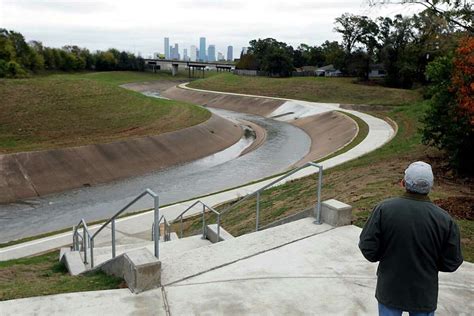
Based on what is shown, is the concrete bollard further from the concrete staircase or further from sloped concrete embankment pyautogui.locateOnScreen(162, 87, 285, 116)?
sloped concrete embankment pyautogui.locateOnScreen(162, 87, 285, 116)

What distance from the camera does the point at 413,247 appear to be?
3.89 m

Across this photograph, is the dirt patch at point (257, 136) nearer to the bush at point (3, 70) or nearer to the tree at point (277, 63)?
the bush at point (3, 70)

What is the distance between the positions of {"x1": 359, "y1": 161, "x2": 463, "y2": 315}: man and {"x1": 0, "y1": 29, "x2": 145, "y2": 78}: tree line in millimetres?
70501

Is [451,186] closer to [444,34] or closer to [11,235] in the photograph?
[444,34]

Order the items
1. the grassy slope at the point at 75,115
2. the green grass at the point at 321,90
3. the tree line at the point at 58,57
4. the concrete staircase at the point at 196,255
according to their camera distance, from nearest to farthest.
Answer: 1. the concrete staircase at the point at 196,255
2. the grassy slope at the point at 75,115
3. the green grass at the point at 321,90
4. the tree line at the point at 58,57

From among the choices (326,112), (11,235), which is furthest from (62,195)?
(326,112)

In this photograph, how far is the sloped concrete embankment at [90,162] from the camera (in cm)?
2570

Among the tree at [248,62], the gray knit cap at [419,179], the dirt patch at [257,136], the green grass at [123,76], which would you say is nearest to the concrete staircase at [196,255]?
the gray knit cap at [419,179]

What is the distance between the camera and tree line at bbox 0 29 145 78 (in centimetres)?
8056

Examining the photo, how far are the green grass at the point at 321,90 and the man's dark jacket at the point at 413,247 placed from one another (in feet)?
185

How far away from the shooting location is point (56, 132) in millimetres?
33406

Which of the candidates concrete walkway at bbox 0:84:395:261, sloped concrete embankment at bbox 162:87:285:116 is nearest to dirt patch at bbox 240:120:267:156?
sloped concrete embankment at bbox 162:87:285:116

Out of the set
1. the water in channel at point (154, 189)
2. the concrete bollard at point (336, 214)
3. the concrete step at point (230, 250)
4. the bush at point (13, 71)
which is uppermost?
the bush at point (13, 71)

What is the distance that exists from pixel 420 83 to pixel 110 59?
275ft
